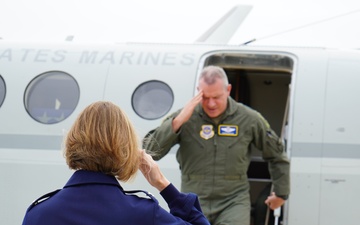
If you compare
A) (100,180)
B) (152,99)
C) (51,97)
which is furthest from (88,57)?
(100,180)

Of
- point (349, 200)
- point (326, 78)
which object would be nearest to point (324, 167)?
point (349, 200)

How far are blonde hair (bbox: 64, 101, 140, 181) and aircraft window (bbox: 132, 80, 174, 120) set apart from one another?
4442 mm

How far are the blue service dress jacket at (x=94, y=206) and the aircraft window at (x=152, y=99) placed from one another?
4462mm

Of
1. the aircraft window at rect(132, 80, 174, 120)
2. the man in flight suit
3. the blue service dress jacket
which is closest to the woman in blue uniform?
the blue service dress jacket

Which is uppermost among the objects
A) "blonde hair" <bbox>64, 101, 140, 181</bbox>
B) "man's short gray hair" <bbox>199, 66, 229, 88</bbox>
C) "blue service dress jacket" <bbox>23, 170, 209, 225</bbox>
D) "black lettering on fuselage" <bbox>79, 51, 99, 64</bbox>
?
"black lettering on fuselage" <bbox>79, 51, 99, 64</bbox>

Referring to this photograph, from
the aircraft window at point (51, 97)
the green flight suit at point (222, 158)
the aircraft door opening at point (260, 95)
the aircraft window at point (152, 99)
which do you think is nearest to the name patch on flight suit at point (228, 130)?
the green flight suit at point (222, 158)

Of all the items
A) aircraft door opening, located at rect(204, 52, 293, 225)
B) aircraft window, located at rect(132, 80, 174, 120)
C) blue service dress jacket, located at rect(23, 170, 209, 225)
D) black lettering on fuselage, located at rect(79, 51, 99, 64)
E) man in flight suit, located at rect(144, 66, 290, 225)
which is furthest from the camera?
aircraft door opening, located at rect(204, 52, 293, 225)

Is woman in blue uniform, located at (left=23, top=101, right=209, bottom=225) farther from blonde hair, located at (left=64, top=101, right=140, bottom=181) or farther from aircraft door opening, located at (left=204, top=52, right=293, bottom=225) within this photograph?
aircraft door opening, located at (left=204, top=52, right=293, bottom=225)

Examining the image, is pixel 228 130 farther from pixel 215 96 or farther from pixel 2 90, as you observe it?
pixel 2 90

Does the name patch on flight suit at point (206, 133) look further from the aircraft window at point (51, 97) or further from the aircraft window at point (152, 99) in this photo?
the aircraft window at point (51, 97)

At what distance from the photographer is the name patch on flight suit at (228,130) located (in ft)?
18.0

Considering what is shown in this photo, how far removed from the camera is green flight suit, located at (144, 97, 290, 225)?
5.43 meters

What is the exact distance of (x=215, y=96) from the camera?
5.46 meters

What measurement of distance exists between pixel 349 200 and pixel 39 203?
4500mm
